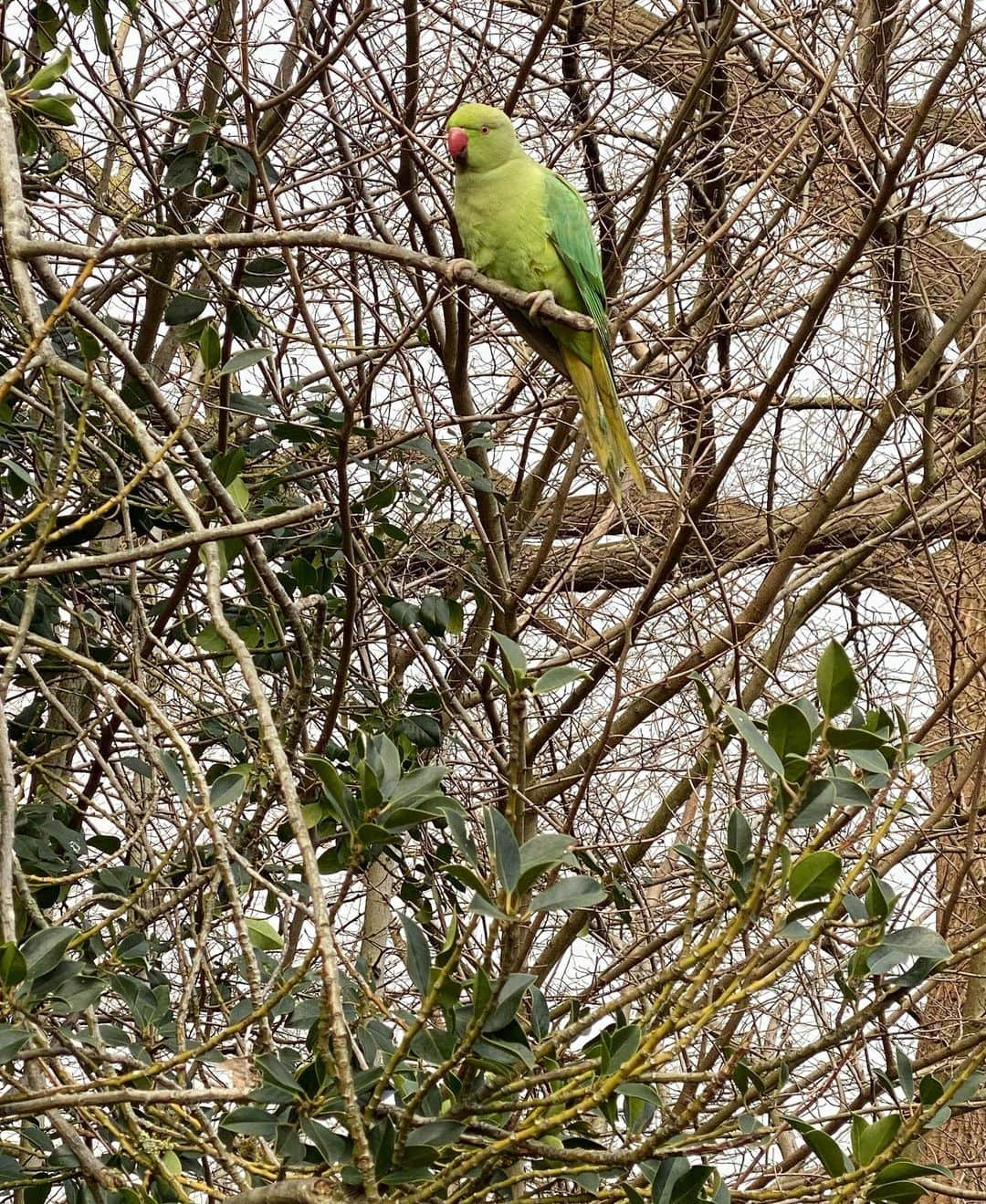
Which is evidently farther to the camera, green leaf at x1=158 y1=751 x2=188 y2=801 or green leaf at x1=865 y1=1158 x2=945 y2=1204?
green leaf at x1=158 y1=751 x2=188 y2=801

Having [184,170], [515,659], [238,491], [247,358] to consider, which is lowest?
[515,659]

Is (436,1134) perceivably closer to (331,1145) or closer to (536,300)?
(331,1145)

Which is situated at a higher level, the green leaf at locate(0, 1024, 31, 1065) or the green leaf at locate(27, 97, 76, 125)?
the green leaf at locate(27, 97, 76, 125)

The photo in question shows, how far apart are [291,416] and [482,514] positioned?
74 cm

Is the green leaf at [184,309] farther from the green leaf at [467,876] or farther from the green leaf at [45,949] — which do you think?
the green leaf at [467,876]

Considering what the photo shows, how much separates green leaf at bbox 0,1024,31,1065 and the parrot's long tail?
2.15 metres

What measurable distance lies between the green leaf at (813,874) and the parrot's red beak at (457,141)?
2.39 meters

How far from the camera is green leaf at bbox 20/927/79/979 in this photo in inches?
61.7

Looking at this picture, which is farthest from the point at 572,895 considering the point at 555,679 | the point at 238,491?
the point at 238,491

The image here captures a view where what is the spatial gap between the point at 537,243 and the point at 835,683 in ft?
7.81

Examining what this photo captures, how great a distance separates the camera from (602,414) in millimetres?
3453

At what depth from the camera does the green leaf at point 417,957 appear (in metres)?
1.41

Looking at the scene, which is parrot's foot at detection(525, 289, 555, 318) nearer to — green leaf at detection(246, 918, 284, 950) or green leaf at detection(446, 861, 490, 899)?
green leaf at detection(246, 918, 284, 950)

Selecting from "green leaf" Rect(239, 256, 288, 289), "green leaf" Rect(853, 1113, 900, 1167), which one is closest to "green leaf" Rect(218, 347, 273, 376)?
"green leaf" Rect(239, 256, 288, 289)
